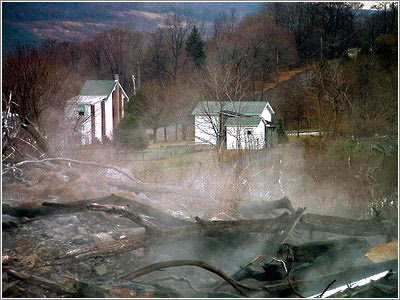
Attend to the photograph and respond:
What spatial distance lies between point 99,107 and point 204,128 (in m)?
0.77

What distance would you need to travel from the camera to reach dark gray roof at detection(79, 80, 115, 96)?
4254mm

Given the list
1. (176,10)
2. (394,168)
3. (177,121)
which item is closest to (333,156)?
(394,168)

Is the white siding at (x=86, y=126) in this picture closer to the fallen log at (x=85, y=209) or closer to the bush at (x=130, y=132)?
the bush at (x=130, y=132)

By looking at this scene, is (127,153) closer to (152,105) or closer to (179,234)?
(152,105)

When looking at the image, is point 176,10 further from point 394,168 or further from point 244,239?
point 394,168

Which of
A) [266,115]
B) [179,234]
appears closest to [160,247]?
[179,234]

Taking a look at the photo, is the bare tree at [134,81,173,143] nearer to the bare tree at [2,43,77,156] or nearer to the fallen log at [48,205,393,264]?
the bare tree at [2,43,77,156]

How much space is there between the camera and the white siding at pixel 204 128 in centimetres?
445

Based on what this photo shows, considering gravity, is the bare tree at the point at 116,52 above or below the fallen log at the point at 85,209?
above

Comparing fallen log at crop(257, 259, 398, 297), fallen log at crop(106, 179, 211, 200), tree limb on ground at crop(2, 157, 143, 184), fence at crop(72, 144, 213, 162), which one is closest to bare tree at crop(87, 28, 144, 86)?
fence at crop(72, 144, 213, 162)

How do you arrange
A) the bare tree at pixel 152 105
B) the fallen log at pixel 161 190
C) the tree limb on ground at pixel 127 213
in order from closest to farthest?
1. the tree limb on ground at pixel 127 213
2. the bare tree at pixel 152 105
3. the fallen log at pixel 161 190

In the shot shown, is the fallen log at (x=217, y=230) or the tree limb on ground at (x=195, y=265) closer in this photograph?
the tree limb on ground at (x=195, y=265)

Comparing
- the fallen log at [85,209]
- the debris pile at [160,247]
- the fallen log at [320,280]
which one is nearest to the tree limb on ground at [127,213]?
the debris pile at [160,247]

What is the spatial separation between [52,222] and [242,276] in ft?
4.18
